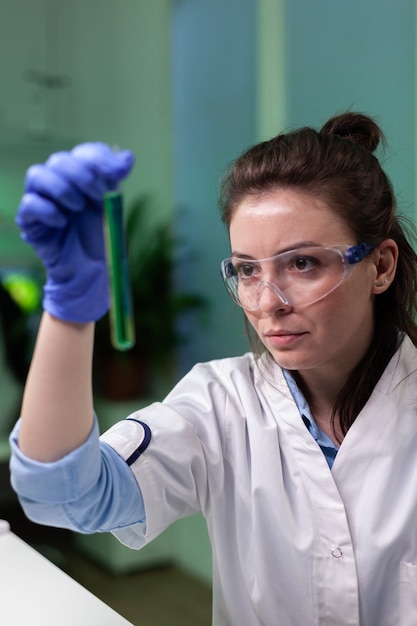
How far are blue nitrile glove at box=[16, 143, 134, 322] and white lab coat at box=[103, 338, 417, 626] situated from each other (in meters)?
0.35

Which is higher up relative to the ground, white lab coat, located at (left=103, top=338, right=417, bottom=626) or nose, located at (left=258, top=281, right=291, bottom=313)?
nose, located at (left=258, top=281, right=291, bottom=313)

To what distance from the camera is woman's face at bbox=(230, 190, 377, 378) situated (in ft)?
4.14

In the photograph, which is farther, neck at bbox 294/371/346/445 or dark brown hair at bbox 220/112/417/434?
neck at bbox 294/371/346/445

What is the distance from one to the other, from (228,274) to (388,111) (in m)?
1.41

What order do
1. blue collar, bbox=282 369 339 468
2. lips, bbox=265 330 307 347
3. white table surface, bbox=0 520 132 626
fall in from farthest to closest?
blue collar, bbox=282 369 339 468
lips, bbox=265 330 307 347
white table surface, bbox=0 520 132 626

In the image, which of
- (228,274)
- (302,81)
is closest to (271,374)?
(228,274)

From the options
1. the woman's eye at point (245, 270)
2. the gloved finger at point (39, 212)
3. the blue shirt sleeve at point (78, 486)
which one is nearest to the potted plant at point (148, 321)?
the woman's eye at point (245, 270)

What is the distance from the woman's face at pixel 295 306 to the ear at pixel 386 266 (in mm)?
66

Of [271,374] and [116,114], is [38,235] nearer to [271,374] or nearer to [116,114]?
[271,374]

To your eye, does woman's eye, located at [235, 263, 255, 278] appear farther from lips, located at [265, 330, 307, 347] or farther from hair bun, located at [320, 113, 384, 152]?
hair bun, located at [320, 113, 384, 152]

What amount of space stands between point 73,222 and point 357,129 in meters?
0.76

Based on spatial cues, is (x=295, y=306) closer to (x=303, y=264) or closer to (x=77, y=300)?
(x=303, y=264)

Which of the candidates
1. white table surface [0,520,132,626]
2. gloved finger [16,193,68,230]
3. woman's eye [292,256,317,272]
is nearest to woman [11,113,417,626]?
woman's eye [292,256,317,272]

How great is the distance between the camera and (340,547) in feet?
4.18
